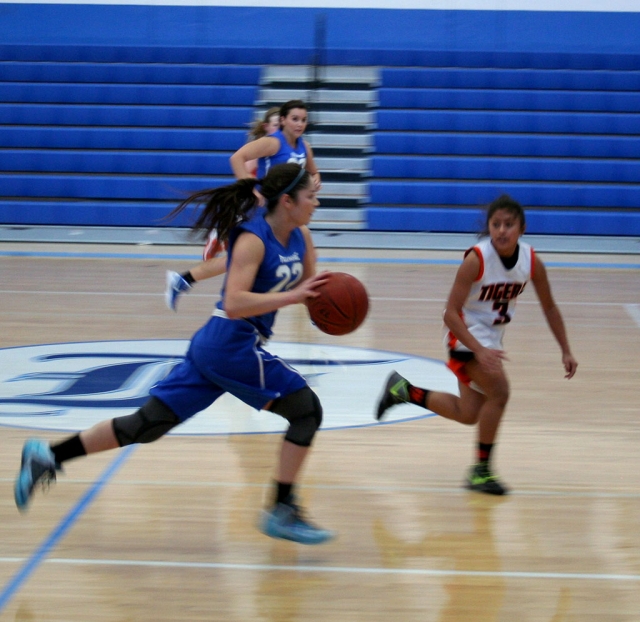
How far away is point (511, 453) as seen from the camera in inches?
152

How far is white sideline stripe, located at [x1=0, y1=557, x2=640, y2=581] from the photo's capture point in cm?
267

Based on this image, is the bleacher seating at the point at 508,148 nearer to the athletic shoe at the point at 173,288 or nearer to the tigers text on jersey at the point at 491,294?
the athletic shoe at the point at 173,288

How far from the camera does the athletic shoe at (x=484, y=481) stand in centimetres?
335

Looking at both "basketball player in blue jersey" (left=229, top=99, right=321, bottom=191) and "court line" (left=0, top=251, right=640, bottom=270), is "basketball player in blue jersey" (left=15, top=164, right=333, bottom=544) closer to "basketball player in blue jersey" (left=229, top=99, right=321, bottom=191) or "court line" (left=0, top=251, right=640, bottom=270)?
"basketball player in blue jersey" (left=229, top=99, right=321, bottom=191)

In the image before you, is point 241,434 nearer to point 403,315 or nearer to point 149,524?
point 149,524

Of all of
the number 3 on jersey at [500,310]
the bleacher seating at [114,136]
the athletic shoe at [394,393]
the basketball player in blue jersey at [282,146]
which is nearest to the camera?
the number 3 on jersey at [500,310]

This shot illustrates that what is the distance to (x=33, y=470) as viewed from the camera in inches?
112

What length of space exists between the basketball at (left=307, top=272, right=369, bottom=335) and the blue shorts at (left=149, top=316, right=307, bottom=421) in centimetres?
19

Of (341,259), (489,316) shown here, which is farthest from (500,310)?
(341,259)

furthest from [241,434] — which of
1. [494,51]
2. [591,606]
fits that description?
[494,51]

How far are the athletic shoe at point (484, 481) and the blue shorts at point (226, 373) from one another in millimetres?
882

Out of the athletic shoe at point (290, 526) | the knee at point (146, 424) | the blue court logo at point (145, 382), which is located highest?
the knee at point (146, 424)

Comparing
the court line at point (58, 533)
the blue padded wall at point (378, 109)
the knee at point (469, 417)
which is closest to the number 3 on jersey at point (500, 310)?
the knee at point (469, 417)

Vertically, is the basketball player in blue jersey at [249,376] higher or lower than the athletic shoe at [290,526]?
higher
